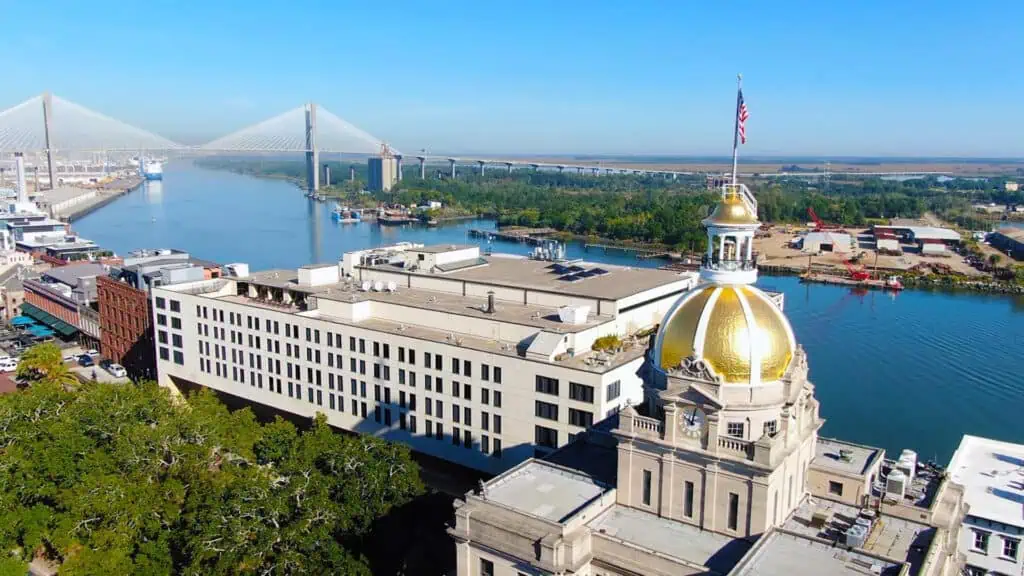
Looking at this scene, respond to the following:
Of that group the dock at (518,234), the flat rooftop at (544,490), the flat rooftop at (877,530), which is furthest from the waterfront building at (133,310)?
the dock at (518,234)

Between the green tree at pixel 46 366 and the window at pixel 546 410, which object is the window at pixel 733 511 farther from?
the green tree at pixel 46 366

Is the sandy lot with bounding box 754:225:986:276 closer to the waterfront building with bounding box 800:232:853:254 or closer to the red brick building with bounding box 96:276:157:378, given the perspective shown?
the waterfront building with bounding box 800:232:853:254

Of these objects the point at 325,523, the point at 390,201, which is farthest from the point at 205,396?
the point at 390,201

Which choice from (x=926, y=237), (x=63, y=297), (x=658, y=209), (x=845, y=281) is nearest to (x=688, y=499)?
(x=63, y=297)

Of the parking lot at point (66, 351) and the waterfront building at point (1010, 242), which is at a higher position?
the waterfront building at point (1010, 242)

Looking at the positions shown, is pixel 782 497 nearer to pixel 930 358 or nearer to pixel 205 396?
pixel 205 396

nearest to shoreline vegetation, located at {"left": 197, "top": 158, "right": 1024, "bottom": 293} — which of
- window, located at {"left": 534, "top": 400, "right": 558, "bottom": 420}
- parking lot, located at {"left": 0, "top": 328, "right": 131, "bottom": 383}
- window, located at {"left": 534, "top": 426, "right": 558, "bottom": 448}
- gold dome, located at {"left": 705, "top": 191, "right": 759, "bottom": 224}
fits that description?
window, located at {"left": 534, "top": 426, "right": 558, "bottom": 448}
